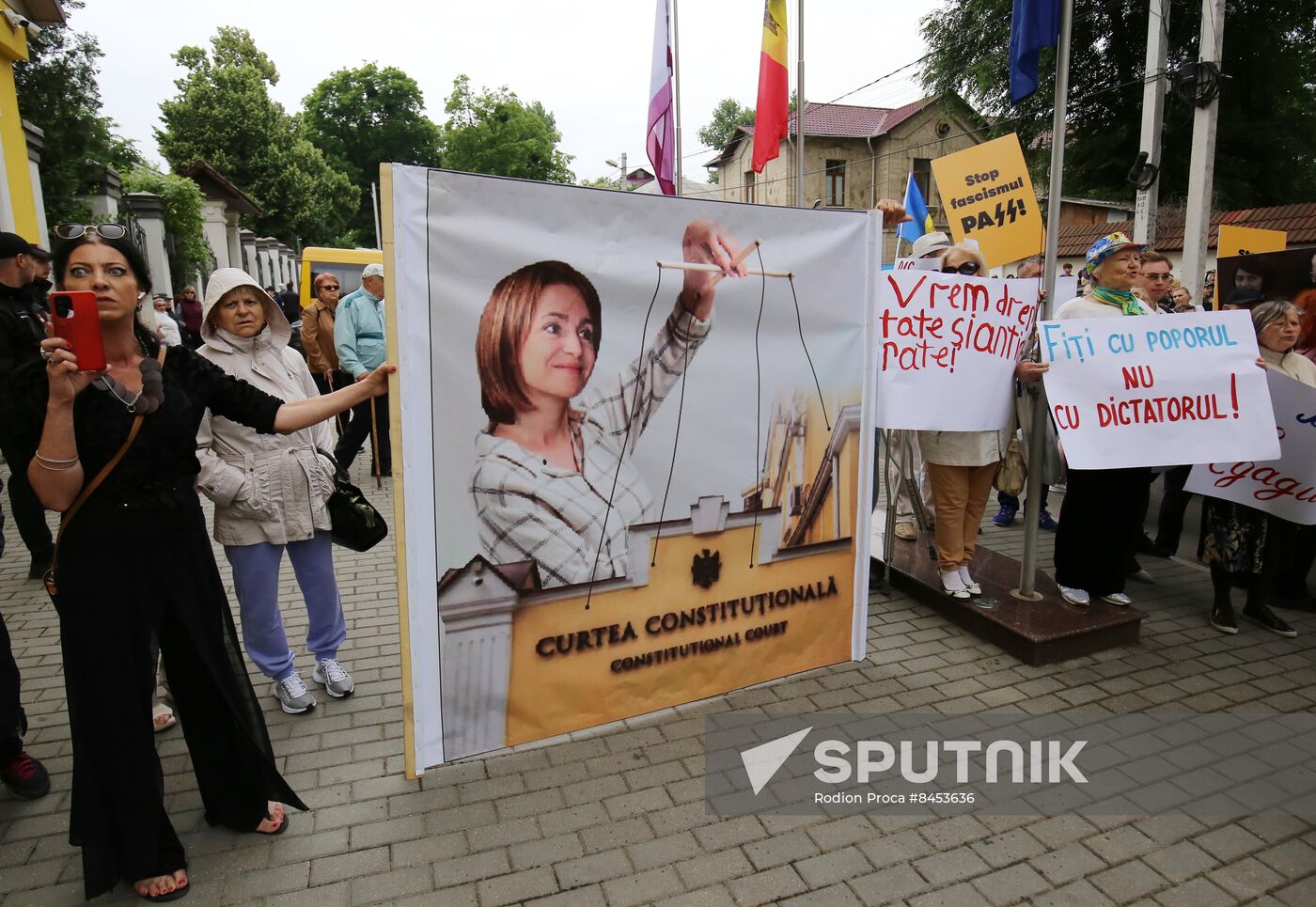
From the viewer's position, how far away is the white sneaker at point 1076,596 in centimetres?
430

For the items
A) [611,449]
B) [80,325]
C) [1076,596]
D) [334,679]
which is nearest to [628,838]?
[611,449]

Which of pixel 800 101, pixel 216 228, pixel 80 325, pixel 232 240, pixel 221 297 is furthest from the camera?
pixel 232 240

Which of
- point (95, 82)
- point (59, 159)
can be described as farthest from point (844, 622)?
point (95, 82)

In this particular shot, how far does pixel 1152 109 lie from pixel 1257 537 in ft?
32.7

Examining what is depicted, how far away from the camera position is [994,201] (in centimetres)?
504

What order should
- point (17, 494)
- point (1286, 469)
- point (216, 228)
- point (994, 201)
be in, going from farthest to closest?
point (216, 228)
point (994, 201)
point (17, 494)
point (1286, 469)

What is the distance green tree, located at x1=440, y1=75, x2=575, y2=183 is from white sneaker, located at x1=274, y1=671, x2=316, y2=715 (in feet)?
161

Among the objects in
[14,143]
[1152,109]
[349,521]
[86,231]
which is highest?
[1152,109]

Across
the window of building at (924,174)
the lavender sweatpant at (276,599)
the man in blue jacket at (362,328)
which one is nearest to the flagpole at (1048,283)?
the lavender sweatpant at (276,599)

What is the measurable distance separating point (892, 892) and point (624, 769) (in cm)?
104

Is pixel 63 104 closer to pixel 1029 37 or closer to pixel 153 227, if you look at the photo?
pixel 153 227

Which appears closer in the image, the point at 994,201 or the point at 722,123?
the point at 994,201

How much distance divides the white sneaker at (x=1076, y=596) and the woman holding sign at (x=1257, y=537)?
2.35ft

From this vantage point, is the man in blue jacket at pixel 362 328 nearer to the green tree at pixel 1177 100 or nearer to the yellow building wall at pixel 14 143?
the yellow building wall at pixel 14 143
